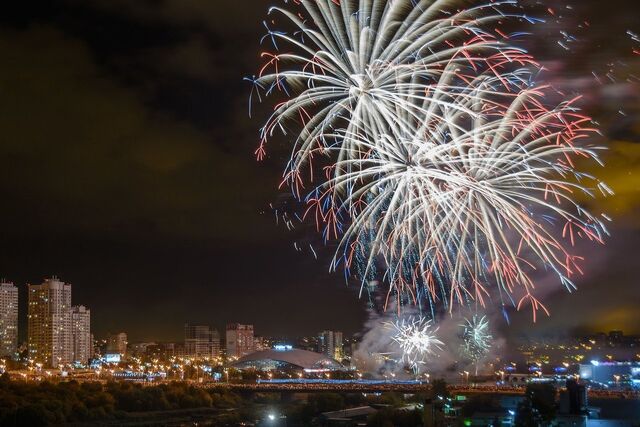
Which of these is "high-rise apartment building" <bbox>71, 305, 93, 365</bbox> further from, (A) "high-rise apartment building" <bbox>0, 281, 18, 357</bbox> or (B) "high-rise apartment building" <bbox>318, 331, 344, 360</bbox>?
(B) "high-rise apartment building" <bbox>318, 331, 344, 360</bbox>

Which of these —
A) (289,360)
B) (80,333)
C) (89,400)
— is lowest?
(89,400)

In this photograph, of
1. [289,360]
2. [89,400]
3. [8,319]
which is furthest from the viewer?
[8,319]

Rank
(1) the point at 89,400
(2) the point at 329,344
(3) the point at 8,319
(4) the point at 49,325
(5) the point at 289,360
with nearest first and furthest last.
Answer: (1) the point at 89,400, (5) the point at 289,360, (4) the point at 49,325, (3) the point at 8,319, (2) the point at 329,344

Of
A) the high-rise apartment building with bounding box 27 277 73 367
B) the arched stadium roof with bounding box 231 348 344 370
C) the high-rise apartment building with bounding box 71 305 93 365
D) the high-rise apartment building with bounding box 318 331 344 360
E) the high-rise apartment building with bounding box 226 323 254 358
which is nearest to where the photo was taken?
the arched stadium roof with bounding box 231 348 344 370

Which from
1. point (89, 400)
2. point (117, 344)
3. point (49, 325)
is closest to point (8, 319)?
point (49, 325)

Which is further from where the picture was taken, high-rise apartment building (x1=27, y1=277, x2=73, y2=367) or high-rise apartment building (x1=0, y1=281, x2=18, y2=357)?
high-rise apartment building (x1=0, y1=281, x2=18, y2=357)

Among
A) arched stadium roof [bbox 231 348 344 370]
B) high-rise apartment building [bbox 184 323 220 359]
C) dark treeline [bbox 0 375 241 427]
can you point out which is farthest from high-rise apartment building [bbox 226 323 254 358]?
dark treeline [bbox 0 375 241 427]

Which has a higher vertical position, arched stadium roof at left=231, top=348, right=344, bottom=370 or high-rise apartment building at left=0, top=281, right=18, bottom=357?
high-rise apartment building at left=0, top=281, right=18, bottom=357

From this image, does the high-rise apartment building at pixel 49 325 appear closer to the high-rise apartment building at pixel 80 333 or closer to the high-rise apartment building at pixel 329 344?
the high-rise apartment building at pixel 80 333

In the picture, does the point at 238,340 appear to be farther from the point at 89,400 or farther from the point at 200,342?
the point at 89,400
